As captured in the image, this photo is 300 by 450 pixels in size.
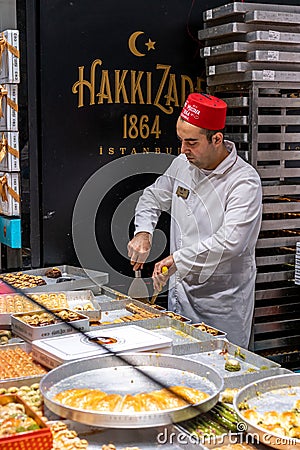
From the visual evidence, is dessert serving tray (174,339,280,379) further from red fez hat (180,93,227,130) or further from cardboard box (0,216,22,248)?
cardboard box (0,216,22,248)

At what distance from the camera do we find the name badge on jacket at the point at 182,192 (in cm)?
414

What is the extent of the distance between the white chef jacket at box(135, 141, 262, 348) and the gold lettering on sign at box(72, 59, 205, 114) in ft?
2.55

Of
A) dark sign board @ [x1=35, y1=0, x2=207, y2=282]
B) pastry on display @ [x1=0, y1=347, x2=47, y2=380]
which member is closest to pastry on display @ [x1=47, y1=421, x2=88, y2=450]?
pastry on display @ [x1=0, y1=347, x2=47, y2=380]

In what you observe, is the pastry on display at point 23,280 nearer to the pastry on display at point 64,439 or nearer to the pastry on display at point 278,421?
the pastry on display at point 64,439

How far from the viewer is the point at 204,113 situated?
3723mm

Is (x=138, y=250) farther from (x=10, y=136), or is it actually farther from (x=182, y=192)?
(x=10, y=136)

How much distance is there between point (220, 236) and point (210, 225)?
1.09 ft

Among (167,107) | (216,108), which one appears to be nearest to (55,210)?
(167,107)

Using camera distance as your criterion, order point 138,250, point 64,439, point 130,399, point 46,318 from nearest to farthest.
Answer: point 64,439, point 130,399, point 46,318, point 138,250

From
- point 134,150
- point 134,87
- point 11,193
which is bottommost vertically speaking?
point 11,193

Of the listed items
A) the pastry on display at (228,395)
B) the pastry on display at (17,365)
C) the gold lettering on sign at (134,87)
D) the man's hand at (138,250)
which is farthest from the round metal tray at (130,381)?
the gold lettering on sign at (134,87)

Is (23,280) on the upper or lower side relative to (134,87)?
lower

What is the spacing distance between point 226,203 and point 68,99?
1.41 meters

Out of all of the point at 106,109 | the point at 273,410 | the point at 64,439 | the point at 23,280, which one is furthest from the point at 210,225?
the point at 64,439
